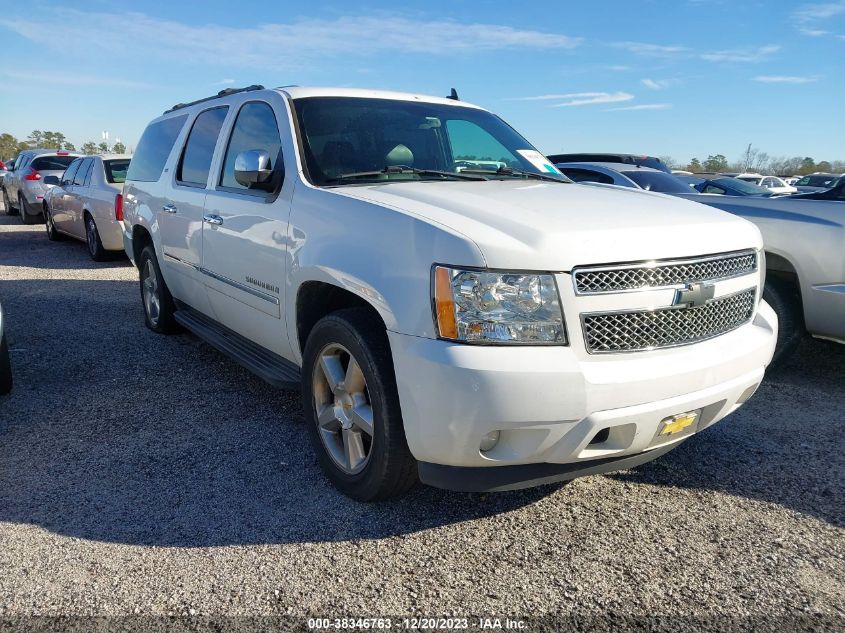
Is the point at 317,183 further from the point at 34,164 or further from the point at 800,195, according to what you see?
the point at 34,164

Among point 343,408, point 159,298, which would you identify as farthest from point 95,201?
point 343,408

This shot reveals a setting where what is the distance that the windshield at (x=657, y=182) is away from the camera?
9727 mm

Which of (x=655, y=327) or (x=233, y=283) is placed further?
(x=233, y=283)

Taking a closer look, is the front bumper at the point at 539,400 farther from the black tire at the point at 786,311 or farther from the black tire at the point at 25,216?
the black tire at the point at 25,216

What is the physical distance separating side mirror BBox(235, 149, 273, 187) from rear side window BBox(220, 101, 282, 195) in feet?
0.46

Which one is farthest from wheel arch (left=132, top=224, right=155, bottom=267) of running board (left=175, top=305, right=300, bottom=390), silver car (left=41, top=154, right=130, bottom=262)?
silver car (left=41, top=154, right=130, bottom=262)

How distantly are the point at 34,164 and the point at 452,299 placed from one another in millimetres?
15970

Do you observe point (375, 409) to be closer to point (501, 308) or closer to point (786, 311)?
point (501, 308)

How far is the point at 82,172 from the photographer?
11391 millimetres

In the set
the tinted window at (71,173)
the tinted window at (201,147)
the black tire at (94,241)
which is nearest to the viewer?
the tinted window at (201,147)

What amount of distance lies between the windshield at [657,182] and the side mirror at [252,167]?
7.06m

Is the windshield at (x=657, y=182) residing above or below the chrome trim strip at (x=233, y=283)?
above

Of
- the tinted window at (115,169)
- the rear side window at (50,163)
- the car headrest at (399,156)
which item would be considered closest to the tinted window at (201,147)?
Answer: the car headrest at (399,156)

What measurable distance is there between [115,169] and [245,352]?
757 cm
